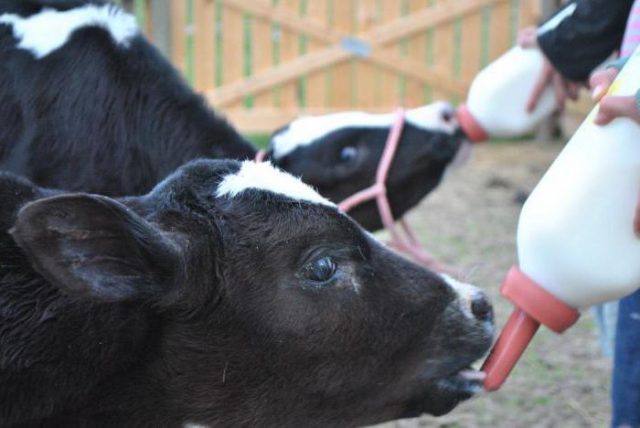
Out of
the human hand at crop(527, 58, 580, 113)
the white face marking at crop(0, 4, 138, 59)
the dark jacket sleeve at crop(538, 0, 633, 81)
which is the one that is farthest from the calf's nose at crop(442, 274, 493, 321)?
the white face marking at crop(0, 4, 138, 59)

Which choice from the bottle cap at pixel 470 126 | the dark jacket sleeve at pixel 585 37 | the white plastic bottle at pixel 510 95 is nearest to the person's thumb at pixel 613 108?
the dark jacket sleeve at pixel 585 37

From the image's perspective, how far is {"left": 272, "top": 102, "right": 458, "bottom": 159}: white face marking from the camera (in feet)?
13.4

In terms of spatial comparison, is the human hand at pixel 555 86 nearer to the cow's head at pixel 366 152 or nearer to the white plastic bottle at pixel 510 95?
the white plastic bottle at pixel 510 95

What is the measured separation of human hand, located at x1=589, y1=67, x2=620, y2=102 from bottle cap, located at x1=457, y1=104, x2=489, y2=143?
1632 millimetres

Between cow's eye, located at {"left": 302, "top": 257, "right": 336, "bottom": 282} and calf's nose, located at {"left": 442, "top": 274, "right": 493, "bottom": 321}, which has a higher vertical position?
cow's eye, located at {"left": 302, "top": 257, "right": 336, "bottom": 282}

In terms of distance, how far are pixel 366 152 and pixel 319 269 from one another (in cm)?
204

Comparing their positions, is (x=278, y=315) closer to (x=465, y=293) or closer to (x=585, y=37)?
(x=465, y=293)

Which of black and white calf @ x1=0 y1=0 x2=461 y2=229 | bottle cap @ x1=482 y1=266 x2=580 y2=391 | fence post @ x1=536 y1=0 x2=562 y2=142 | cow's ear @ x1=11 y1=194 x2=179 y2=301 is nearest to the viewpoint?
cow's ear @ x1=11 y1=194 x2=179 y2=301

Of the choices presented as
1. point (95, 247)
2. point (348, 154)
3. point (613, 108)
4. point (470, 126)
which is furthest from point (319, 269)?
point (470, 126)

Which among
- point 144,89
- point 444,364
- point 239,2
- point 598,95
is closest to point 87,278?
point 444,364

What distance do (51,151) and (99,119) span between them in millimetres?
189

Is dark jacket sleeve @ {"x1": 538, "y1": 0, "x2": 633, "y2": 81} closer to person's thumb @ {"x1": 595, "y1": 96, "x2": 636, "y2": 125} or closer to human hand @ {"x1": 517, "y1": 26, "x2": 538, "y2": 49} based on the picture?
human hand @ {"x1": 517, "y1": 26, "x2": 538, "y2": 49}

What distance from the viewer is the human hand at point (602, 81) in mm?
2410

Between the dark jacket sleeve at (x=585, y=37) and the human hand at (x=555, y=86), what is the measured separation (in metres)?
0.17
